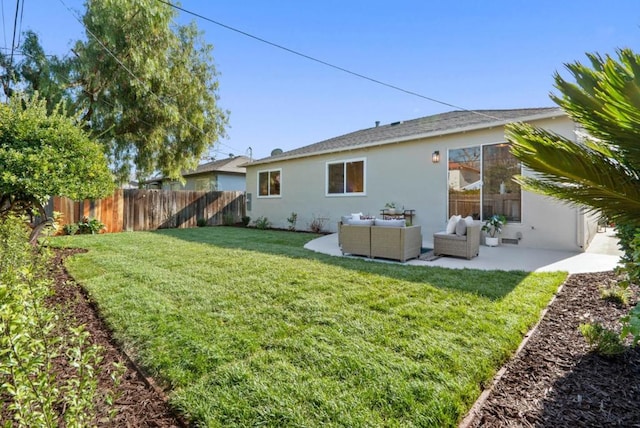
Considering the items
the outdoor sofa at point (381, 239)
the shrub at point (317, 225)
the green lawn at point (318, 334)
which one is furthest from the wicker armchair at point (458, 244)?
the shrub at point (317, 225)

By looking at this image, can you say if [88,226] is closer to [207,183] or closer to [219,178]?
[219,178]

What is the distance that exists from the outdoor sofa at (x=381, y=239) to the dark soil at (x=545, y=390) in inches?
126

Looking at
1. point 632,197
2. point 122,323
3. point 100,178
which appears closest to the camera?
point 632,197

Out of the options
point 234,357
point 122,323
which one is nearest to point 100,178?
point 122,323

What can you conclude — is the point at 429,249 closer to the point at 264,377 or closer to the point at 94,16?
the point at 264,377

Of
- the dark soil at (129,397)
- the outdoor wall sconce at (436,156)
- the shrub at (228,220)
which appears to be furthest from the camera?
the shrub at (228,220)

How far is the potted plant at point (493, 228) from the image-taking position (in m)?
8.15

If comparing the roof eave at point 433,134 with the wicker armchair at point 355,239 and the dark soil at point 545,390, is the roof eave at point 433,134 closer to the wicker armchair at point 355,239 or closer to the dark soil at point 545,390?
the wicker armchair at point 355,239

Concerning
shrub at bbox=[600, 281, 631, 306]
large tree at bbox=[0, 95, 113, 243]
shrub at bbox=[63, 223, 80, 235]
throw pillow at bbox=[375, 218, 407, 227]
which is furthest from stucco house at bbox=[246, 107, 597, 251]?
large tree at bbox=[0, 95, 113, 243]

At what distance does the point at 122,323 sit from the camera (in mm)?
3324

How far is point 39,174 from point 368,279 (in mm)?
4675

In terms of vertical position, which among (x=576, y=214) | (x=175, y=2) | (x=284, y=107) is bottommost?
(x=576, y=214)

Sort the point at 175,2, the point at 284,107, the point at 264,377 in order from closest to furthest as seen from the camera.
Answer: the point at 264,377, the point at 175,2, the point at 284,107

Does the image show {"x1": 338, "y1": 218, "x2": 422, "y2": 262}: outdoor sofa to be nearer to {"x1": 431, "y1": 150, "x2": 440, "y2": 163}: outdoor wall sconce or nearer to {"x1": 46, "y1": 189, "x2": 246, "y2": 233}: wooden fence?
{"x1": 431, "y1": 150, "x2": 440, "y2": 163}: outdoor wall sconce
